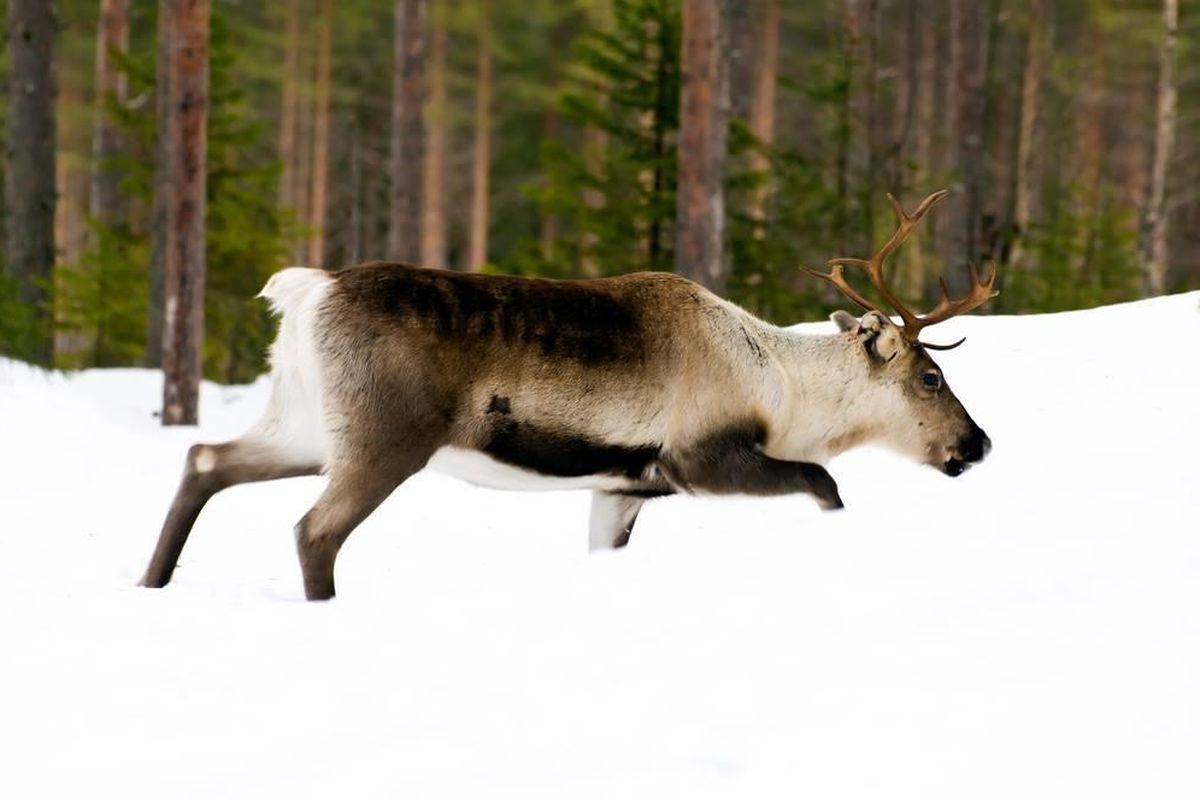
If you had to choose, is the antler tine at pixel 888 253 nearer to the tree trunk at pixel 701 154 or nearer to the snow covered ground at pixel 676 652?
the snow covered ground at pixel 676 652

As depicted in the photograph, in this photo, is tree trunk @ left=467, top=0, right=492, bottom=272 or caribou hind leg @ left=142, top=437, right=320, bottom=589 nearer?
caribou hind leg @ left=142, top=437, right=320, bottom=589

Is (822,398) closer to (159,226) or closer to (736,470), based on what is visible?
(736,470)

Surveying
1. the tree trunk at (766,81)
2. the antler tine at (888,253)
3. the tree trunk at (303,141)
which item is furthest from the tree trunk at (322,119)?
the antler tine at (888,253)

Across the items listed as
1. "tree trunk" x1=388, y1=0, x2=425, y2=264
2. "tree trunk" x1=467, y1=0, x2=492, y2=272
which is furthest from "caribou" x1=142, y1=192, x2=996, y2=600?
"tree trunk" x1=467, y1=0, x2=492, y2=272

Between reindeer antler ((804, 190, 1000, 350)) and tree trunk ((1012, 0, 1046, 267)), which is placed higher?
tree trunk ((1012, 0, 1046, 267))

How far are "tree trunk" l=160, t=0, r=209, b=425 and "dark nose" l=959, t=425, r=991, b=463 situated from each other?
24.9 ft

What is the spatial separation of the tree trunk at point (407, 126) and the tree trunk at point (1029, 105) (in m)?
11.1

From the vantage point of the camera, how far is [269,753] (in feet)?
10.6

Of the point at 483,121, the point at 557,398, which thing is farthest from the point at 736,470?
the point at 483,121

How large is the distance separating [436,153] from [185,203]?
15.5m

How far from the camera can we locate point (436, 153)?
86.6 ft

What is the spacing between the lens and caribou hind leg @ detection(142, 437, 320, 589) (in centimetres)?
510

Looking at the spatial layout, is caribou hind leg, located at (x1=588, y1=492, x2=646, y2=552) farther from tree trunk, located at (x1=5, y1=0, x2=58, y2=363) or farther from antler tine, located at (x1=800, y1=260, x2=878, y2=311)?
tree trunk, located at (x1=5, y1=0, x2=58, y2=363)

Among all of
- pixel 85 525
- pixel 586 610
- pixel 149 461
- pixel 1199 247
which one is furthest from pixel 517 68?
pixel 586 610
